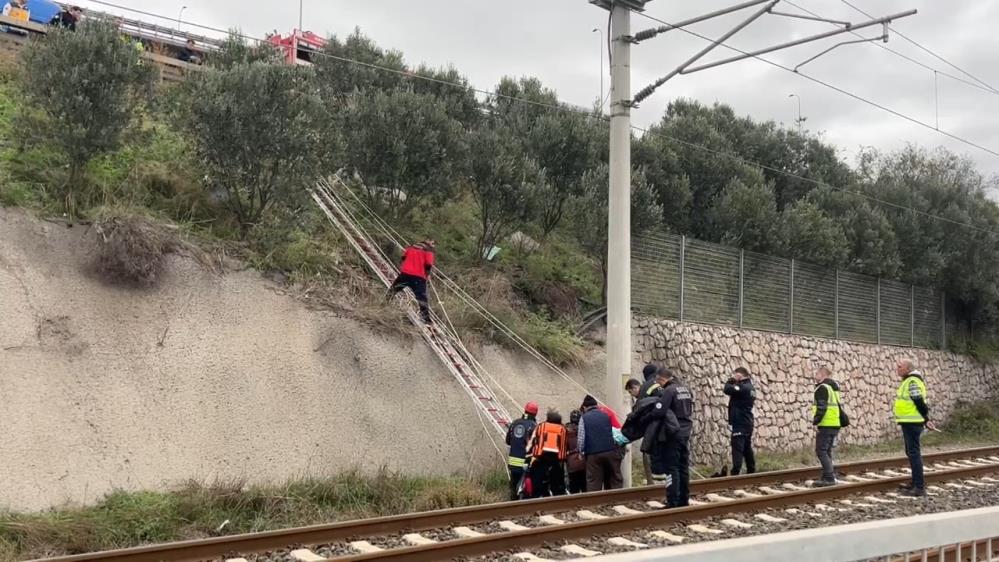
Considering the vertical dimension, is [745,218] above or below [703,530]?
above

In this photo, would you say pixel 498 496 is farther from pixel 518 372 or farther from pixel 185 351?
pixel 185 351

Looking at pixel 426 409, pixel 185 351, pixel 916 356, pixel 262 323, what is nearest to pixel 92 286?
pixel 185 351

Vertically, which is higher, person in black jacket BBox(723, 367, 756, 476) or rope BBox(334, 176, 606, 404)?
rope BBox(334, 176, 606, 404)

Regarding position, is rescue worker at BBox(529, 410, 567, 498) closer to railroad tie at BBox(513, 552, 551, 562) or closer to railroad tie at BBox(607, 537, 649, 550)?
railroad tie at BBox(607, 537, 649, 550)

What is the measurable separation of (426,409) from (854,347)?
14.6m

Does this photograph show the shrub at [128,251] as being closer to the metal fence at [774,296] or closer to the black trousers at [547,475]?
the black trousers at [547,475]

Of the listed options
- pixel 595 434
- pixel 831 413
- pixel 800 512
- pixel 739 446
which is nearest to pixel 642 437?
pixel 595 434

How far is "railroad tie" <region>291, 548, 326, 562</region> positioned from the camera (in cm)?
763

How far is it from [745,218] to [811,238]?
2.16 metres

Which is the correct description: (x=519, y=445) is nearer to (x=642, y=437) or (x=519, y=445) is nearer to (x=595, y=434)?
(x=595, y=434)

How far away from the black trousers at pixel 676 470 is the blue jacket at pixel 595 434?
1.09 m

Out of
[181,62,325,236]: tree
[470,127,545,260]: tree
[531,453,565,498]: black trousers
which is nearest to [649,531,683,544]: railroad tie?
[531,453,565,498]: black trousers

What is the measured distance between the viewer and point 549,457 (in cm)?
1179

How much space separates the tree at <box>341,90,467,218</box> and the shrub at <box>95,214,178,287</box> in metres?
4.97
